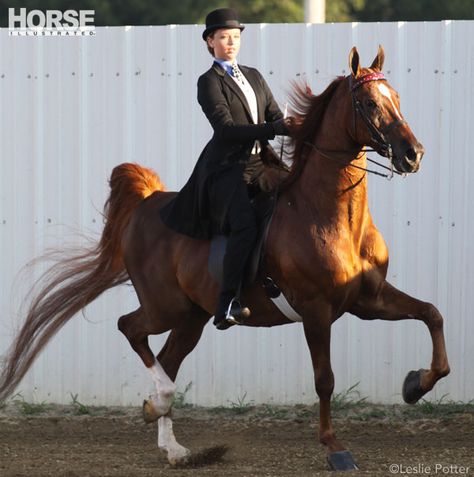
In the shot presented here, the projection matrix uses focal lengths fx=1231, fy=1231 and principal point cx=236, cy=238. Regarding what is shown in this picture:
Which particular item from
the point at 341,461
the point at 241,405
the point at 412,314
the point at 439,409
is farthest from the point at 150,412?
the point at 439,409

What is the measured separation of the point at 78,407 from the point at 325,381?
8.53ft

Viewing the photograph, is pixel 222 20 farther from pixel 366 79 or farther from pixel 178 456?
pixel 178 456

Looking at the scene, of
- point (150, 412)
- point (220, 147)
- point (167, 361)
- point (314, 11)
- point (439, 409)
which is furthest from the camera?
point (314, 11)

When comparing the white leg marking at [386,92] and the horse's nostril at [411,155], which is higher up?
the white leg marking at [386,92]

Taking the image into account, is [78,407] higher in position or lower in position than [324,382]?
lower

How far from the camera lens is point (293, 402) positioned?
8.47 meters

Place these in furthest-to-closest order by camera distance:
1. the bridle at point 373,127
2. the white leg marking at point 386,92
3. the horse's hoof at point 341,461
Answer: the horse's hoof at point 341,461 < the white leg marking at point 386,92 < the bridle at point 373,127

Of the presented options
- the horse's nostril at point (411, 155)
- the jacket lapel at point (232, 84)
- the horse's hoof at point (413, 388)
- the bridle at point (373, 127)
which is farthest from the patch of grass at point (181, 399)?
the horse's nostril at point (411, 155)

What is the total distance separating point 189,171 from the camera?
8484mm

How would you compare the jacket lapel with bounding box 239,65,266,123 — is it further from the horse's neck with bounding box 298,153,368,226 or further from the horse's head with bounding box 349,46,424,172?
the horse's head with bounding box 349,46,424,172

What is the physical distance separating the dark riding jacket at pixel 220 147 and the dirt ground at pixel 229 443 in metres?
1.32

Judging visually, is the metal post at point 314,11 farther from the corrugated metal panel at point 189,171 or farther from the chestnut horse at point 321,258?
the chestnut horse at point 321,258

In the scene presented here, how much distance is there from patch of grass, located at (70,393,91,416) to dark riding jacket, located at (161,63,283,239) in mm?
1968

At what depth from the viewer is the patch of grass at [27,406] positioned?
8.57 meters
